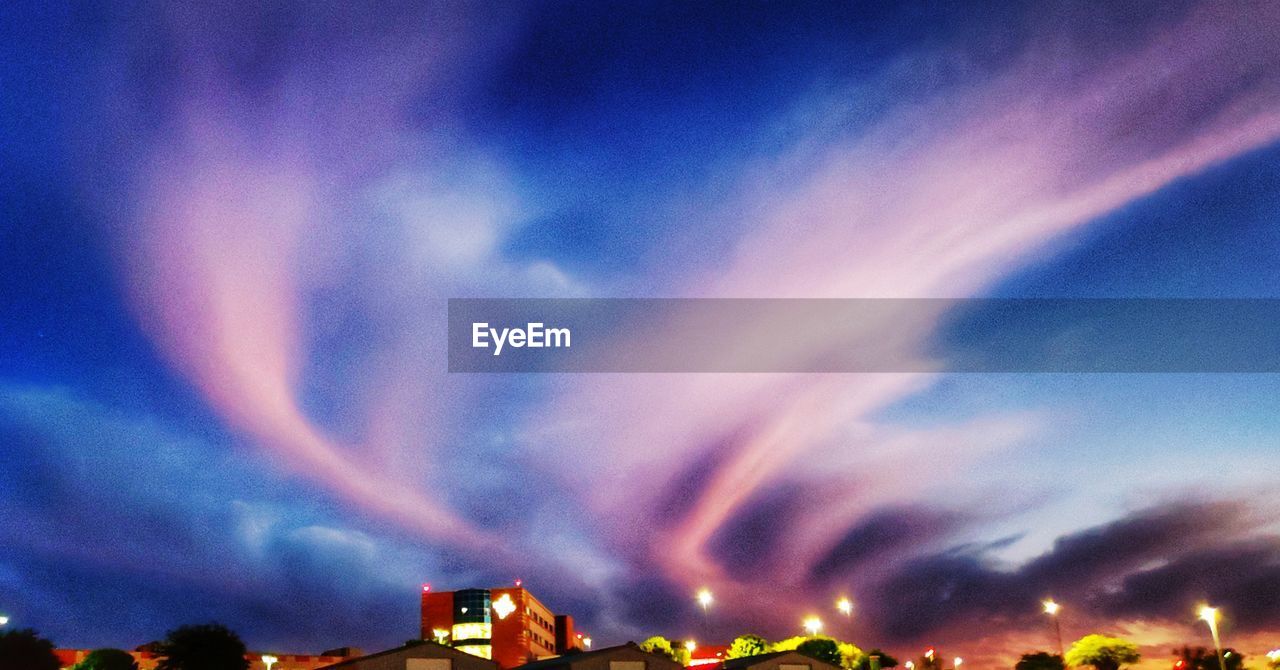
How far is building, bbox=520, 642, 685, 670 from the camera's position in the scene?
227ft

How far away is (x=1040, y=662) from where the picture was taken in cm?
11456

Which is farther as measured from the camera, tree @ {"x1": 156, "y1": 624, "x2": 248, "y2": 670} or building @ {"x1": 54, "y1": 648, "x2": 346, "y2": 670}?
building @ {"x1": 54, "y1": 648, "x2": 346, "y2": 670}

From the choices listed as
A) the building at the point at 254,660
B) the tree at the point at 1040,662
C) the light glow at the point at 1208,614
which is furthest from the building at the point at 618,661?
the building at the point at 254,660

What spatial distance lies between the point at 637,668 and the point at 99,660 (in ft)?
343

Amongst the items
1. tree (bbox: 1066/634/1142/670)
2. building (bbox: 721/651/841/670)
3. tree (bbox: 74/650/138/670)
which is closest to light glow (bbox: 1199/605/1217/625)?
building (bbox: 721/651/841/670)

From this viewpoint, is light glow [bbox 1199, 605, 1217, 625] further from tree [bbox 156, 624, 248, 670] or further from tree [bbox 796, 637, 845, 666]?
tree [bbox 156, 624, 248, 670]

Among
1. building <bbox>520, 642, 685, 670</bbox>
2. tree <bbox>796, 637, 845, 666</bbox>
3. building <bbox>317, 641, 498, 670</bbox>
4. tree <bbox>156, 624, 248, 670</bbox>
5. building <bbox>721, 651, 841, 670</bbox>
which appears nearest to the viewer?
building <bbox>317, 641, 498, 670</bbox>

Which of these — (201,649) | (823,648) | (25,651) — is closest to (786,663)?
(823,648)

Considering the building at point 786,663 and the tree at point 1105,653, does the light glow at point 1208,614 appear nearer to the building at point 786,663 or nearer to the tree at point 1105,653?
the building at point 786,663

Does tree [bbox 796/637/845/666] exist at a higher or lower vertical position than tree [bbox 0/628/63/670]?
lower

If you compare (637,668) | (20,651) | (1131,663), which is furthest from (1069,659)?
(20,651)

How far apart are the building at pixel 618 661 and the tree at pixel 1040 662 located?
6335cm

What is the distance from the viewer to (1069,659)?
104875 mm

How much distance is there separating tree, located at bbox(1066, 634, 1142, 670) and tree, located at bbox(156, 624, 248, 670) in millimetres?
91049
